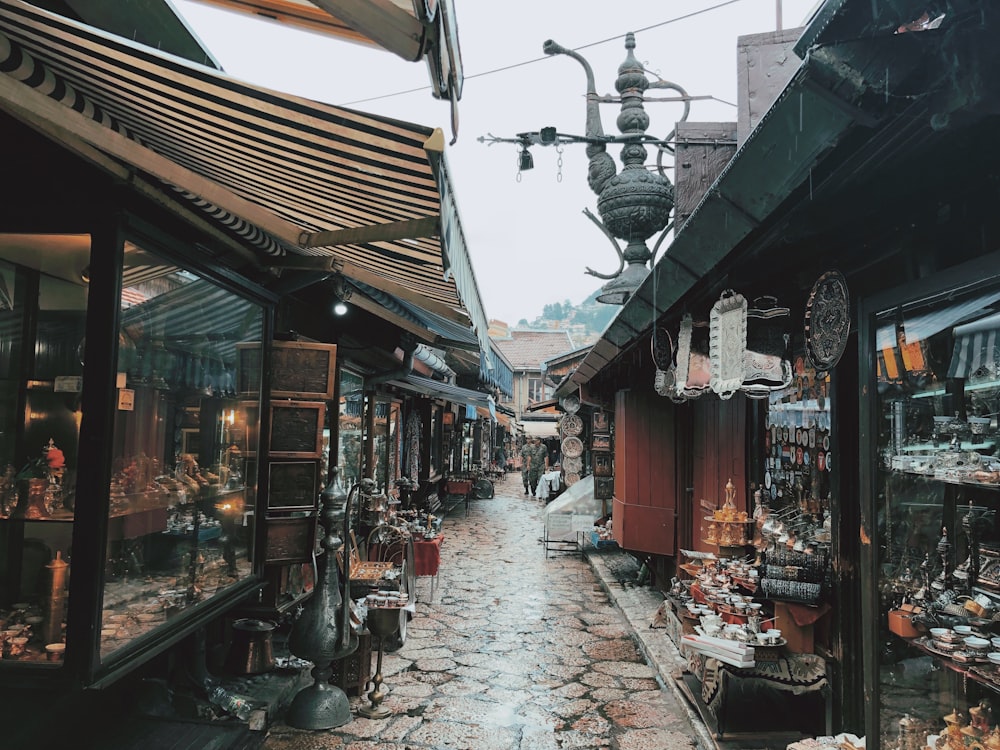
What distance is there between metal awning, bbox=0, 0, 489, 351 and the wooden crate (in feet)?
11.8

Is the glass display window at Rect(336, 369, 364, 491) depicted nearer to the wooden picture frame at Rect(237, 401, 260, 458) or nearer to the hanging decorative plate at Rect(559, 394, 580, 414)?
the wooden picture frame at Rect(237, 401, 260, 458)

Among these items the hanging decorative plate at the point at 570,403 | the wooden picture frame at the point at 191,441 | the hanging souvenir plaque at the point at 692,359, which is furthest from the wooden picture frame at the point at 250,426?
the hanging decorative plate at the point at 570,403

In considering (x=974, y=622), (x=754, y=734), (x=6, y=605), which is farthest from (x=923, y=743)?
(x=6, y=605)

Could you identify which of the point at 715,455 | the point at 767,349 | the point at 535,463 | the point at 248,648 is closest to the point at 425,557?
the point at 248,648

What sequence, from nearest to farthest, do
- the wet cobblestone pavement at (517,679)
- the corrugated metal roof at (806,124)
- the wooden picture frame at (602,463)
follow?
the corrugated metal roof at (806,124), the wet cobblestone pavement at (517,679), the wooden picture frame at (602,463)

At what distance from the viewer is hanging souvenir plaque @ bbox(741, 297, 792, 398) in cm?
443

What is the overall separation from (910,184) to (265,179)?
286cm

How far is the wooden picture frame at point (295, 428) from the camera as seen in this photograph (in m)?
5.83

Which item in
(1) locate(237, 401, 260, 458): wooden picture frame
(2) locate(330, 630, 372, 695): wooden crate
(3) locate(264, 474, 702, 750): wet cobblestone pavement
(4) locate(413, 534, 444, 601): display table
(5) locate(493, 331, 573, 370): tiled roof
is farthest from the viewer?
(5) locate(493, 331, 573, 370): tiled roof

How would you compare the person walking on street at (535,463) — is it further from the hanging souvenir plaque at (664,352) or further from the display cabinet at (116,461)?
the display cabinet at (116,461)

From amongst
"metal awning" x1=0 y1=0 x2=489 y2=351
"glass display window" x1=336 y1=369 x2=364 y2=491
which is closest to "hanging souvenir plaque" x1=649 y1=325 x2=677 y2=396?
"metal awning" x1=0 y1=0 x2=489 y2=351

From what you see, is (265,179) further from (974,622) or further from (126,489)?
(974,622)

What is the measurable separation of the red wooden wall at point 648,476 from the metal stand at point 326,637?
533cm

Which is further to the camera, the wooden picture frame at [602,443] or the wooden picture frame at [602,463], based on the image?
the wooden picture frame at [602,443]
